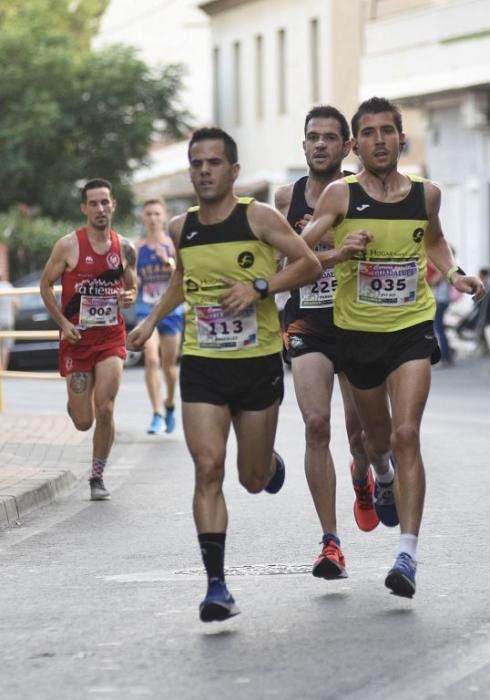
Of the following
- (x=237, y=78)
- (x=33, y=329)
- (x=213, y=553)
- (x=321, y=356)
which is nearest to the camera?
(x=213, y=553)

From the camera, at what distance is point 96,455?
42.9 ft

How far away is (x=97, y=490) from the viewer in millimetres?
12992

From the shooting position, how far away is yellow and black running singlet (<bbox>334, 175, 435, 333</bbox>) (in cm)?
862

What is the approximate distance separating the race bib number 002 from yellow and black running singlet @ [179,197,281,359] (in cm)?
485

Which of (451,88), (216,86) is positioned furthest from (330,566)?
(216,86)

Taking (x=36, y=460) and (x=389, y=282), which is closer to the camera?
(x=389, y=282)

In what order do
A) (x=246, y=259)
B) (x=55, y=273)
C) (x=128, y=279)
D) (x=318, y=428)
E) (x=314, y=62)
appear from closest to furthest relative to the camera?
1. (x=246, y=259)
2. (x=318, y=428)
3. (x=55, y=273)
4. (x=128, y=279)
5. (x=314, y=62)

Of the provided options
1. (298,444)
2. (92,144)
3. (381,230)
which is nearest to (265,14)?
(92,144)

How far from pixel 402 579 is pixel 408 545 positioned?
24 cm

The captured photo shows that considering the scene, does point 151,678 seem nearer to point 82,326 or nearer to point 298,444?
point 82,326

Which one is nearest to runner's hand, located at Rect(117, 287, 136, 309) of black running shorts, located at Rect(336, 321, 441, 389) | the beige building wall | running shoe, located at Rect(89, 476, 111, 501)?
running shoe, located at Rect(89, 476, 111, 501)

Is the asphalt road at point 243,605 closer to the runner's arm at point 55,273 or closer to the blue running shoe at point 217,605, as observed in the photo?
the blue running shoe at point 217,605

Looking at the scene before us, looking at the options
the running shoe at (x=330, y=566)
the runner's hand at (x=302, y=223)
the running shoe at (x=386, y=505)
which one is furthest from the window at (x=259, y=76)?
the running shoe at (x=330, y=566)

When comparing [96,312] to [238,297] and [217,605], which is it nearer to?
[238,297]
